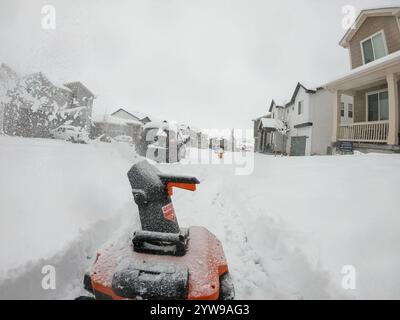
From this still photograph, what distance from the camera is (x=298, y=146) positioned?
19.4 meters

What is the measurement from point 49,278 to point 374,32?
1603cm

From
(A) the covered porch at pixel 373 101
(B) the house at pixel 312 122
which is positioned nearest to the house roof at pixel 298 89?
(B) the house at pixel 312 122

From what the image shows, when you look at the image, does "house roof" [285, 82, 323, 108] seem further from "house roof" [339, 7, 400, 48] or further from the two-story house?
"house roof" [339, 7, 400, 48]

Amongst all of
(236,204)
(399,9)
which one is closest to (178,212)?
(236,204)

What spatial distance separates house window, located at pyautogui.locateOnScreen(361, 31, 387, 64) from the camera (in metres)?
11.2

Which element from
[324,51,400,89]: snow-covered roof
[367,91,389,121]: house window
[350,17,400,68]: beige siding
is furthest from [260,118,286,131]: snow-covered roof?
[324,51,400,89]: snow-covered roof

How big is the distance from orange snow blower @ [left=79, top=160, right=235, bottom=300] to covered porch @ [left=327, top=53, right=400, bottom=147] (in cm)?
1011

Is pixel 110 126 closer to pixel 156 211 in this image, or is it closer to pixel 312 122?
pixel 312 122

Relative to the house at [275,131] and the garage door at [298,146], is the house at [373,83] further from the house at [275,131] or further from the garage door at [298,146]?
the house at [275,131]

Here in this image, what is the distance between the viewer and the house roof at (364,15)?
1031 cm

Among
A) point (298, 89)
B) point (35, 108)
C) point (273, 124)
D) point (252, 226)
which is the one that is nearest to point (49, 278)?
point (252, 226)

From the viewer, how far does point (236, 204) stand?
545cm
